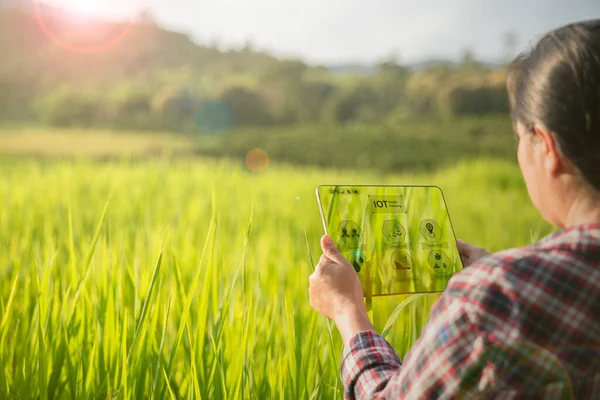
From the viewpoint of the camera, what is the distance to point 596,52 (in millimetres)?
491

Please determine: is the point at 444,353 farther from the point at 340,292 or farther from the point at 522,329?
the point at 340,292

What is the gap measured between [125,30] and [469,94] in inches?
644

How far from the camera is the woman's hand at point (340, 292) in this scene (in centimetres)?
62

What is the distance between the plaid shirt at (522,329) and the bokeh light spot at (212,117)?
1697cm

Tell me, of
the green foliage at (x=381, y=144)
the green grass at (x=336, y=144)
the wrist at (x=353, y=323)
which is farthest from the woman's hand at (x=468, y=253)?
the green foliage at (x=381, y=144)

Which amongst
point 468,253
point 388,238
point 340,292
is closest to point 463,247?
point 468,253

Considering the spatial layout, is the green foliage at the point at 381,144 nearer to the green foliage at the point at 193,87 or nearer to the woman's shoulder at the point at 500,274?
the green foliage at the point at 193,87

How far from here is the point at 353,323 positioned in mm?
614

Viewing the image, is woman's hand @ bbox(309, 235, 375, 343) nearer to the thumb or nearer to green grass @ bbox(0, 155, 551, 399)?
the thumb

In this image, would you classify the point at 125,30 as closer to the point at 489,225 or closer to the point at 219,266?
the point at 489,225

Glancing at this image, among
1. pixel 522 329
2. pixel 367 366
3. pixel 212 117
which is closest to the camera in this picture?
pixel 522 329

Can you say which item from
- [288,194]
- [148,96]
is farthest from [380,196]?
[148,96]

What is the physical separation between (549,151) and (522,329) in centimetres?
18

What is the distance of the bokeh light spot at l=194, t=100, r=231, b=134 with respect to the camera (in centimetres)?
1769
